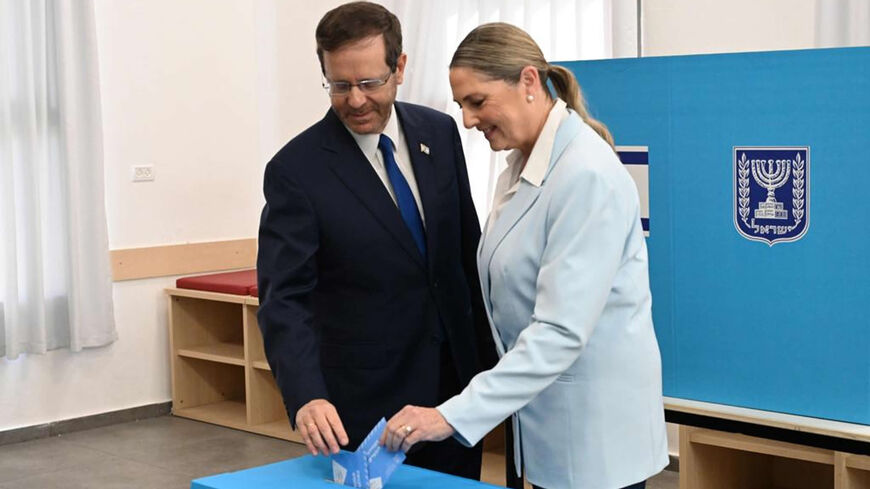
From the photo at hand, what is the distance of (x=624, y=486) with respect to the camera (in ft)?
6.16

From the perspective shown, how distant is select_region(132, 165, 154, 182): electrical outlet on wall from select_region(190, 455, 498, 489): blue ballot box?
11.8ft

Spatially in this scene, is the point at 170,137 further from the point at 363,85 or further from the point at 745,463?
the point at 363,85

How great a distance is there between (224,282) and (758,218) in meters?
3.32

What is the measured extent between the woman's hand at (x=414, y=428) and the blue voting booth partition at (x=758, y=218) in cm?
90

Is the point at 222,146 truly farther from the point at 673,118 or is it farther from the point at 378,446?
the point at 378,446

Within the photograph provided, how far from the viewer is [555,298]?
1.73 metres

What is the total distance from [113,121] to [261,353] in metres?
1.22

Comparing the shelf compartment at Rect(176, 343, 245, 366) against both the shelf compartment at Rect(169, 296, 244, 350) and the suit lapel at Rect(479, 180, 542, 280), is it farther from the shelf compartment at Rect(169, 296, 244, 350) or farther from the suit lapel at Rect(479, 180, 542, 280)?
the suit lapel at Rect(479, 180, 542, 280)

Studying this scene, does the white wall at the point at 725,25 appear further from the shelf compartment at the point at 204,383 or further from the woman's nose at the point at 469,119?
the shelf compartment at the point at 204,383

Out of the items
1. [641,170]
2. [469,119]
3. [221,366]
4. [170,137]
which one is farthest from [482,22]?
A: [469,119]

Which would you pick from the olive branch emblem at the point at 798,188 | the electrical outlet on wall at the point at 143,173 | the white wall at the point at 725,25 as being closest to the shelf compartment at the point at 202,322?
the electrical outlet on wall at the point at 143,173

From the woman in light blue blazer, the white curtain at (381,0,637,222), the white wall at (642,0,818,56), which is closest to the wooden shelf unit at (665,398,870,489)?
the woman in light blue blazer

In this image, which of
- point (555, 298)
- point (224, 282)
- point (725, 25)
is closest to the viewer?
point (555, 298)

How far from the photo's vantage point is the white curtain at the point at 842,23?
3570 millimetres
